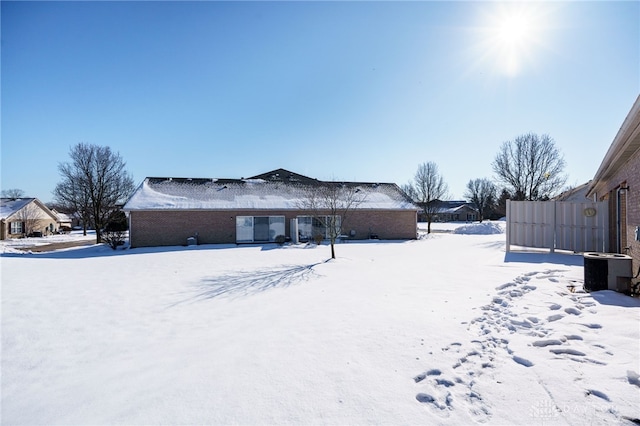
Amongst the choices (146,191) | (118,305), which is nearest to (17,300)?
(118,305)

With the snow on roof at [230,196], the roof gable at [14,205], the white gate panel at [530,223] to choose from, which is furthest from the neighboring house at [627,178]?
the roof gable at [14,205]

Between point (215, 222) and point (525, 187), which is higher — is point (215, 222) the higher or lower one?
the lower one

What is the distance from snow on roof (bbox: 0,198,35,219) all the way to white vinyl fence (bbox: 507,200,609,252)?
50.7 metres

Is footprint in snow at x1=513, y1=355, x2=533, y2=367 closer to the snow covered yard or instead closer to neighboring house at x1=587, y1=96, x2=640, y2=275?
the snow covered yard

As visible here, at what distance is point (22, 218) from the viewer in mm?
39938

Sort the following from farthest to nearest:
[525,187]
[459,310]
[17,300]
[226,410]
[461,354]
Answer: [525,187] < [17,300] < [459,310] < [461,354] < [226,410]

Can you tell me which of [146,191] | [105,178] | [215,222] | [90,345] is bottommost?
[90,345]

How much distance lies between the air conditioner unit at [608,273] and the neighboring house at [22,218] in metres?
51.2

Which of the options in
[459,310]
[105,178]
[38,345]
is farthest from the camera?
[105,178]

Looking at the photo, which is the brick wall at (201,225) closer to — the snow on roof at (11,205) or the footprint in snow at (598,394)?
the footprint in snow at (598,394)

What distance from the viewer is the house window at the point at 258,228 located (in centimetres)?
2265

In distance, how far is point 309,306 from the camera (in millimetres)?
6754

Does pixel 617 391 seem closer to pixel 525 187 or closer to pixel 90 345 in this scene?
pixel 90 345

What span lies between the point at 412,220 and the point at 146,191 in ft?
66.9
